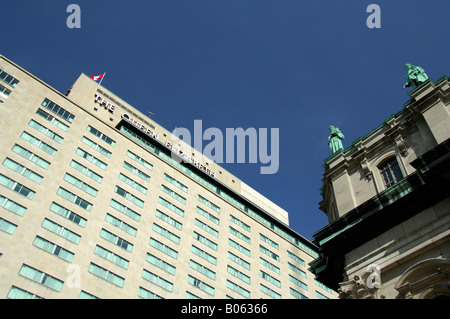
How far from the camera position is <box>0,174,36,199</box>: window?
174 ft

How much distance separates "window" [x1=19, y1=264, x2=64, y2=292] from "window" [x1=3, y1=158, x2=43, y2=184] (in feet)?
44.0

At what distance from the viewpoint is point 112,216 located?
6156 cm

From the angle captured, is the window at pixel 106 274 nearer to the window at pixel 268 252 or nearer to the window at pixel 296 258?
the window at pixel 268 252

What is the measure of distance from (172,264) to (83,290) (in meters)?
16.1

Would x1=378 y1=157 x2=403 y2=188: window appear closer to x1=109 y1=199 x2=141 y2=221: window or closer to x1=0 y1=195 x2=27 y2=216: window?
x1=0 y1=195 x2=27 y2=216: window

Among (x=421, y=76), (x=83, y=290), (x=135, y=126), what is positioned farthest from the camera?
(x=135, y=126)

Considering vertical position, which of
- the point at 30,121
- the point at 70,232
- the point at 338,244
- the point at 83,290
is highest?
the point at 30,121

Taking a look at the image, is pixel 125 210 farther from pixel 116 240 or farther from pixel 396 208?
pixel 396 208

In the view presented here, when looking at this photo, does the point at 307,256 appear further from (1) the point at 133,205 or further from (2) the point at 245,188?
(1) the point at 133,205

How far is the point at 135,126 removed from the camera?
8044 cm

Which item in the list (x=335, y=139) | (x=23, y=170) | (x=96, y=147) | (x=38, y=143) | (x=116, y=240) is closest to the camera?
(x=335, y=139)

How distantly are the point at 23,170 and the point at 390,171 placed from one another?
1968 inches

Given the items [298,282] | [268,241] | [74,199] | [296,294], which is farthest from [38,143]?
[298,282]

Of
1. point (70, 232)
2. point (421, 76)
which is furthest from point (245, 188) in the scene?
point (421, 76)
